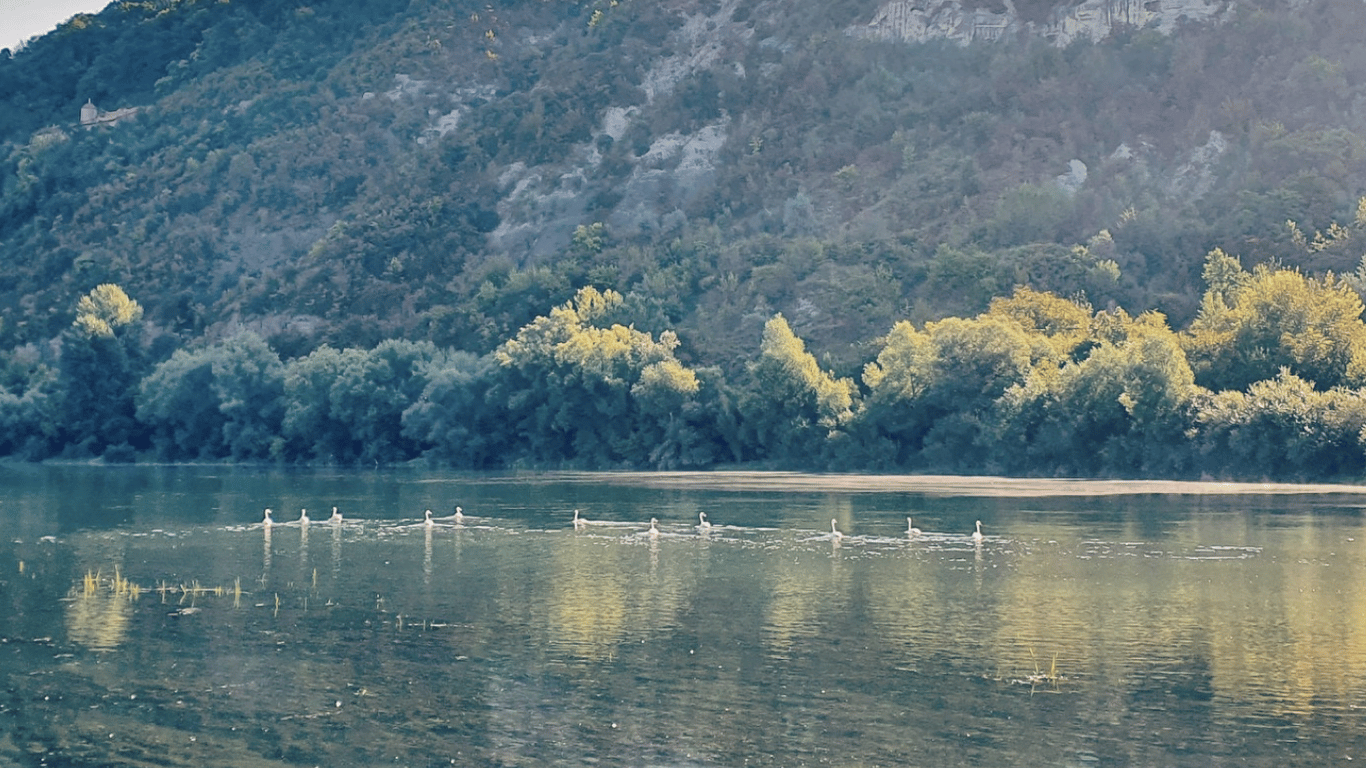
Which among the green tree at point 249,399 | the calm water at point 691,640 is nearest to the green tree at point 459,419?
the green tree at point 249,399

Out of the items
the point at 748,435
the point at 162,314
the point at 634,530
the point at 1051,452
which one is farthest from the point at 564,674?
the point at 162,314

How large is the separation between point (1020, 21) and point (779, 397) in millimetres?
72002

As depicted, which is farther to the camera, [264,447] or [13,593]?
[264,447]

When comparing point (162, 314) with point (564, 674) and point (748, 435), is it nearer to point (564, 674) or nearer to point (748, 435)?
point (748, 435)

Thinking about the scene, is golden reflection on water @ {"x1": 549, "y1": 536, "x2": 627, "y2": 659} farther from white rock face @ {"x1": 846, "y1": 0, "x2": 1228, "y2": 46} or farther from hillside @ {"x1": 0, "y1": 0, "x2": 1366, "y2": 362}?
white rock face @ {"x1": 846, "y1": 0, "x2": 1228, "y2": 46}

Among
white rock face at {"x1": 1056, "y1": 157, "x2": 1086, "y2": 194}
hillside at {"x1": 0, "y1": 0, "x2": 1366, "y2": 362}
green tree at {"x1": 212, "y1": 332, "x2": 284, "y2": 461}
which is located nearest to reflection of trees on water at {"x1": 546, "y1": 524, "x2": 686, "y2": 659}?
green tree at {"x1": 212, "y1": 332, "x2": 284, "y2": 461}

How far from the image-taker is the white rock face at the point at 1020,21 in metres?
167

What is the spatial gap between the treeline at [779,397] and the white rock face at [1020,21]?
46.3 meters

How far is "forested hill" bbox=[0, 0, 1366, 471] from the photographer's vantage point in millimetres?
136875

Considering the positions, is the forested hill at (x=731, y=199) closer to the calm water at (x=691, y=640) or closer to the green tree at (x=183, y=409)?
the green tree at (x=183, y=409)

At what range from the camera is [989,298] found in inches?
5246

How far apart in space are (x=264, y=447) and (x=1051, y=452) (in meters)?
61.4

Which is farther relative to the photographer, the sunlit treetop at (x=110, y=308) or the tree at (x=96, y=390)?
the sunlit treetop at (x=110, y=308)

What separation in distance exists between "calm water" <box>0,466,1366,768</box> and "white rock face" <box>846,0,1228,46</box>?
337ft
